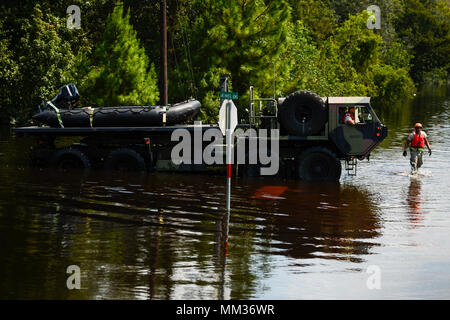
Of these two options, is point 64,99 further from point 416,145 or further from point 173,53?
point 173,53

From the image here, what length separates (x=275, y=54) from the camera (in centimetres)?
3447

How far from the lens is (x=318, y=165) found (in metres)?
22.3

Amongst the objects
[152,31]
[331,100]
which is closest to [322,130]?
[331,100]

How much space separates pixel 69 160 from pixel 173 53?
19.1 meters

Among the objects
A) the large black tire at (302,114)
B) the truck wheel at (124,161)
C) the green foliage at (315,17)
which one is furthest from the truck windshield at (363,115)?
the green foliage at (315,17)

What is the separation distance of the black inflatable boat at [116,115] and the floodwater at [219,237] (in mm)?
1767

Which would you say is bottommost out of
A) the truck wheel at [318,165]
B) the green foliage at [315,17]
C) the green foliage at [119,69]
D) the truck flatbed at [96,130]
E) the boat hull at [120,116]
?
the truck wheel at [318,165]

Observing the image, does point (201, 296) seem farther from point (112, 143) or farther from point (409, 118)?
point (409, 118)

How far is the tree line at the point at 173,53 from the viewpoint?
113 ft

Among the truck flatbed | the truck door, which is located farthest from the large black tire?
the truck flatbed

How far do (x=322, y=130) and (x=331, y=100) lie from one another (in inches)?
37.8

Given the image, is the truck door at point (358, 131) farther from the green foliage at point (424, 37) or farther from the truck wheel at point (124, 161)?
the green foliage at point (424, 37)

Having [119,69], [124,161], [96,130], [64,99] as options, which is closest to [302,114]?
[124,161]
